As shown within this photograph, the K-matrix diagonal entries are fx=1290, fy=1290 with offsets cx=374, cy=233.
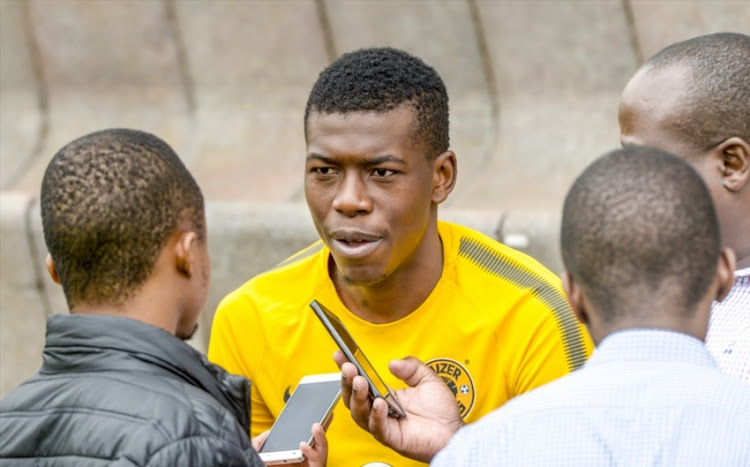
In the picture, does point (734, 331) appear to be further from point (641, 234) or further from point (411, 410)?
point (641, 234)

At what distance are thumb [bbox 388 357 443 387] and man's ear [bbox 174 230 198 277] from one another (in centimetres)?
63

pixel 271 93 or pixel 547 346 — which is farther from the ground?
pixel 271 93

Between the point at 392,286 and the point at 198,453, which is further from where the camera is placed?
the point at 392,286

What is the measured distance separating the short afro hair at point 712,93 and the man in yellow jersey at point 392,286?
0.58 metres

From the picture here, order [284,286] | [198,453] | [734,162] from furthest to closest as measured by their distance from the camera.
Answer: [284,286] → [734,162] → [198,453]

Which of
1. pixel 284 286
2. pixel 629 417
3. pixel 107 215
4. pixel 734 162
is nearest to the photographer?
pixel 629 417

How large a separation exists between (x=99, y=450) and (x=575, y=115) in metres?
3.72

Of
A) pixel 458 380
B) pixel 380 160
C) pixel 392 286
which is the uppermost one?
pixel 380 160

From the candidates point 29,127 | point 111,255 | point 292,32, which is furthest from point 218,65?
point 111,255

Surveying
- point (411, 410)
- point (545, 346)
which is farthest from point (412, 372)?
point (545, 346)

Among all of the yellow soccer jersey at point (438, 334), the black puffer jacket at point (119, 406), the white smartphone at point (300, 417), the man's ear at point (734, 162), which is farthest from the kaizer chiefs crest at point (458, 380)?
the black puffer jacket at point (119, 406)

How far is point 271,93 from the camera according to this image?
617 centimetres

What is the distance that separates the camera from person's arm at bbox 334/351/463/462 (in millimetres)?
2826

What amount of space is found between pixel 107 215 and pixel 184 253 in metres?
0.17
